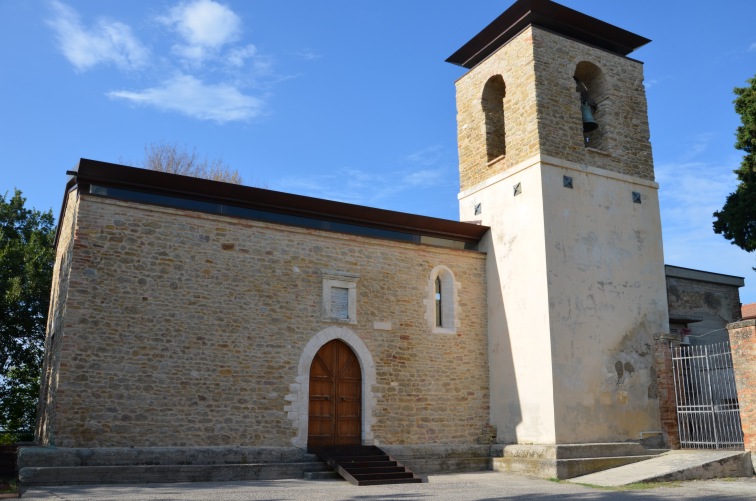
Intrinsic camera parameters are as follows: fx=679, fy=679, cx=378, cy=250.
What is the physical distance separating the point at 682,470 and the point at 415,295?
A: 5.70m

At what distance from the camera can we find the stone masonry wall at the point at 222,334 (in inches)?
421

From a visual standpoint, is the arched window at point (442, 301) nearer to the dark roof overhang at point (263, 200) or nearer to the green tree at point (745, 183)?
the dark roof overhang at point (263, 200)

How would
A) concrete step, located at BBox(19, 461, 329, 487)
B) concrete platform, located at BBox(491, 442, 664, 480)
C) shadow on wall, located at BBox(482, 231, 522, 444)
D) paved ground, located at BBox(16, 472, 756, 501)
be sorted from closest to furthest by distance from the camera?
1. paved ground, located at BBox(16, 472, 756, 501)
2. concrete step, located at BBox(19, 461, 329, 487)
3. concrete platform, located at BBox(491, 442, 664, 480)
4. shadow on wall, located at BBox(482, 231, 522, 444)

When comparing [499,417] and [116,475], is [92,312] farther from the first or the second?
[499,417]

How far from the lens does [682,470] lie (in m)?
11.2

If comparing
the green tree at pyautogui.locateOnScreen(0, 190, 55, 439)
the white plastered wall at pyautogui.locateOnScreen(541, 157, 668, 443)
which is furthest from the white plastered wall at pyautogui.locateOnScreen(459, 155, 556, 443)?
the green tree at pyautogui.locateOnScreen(0, 190, 55, 439)

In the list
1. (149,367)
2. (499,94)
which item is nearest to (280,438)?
(149,367)

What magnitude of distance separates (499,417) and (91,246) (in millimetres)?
8404

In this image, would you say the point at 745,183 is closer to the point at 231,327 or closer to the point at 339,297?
the point at 339,297

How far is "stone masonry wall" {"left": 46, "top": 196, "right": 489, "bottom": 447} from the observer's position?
1069 centimetres

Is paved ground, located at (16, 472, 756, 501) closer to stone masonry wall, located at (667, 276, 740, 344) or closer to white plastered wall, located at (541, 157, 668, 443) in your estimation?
white plastered wall, located at (541, 157, 668, 443)

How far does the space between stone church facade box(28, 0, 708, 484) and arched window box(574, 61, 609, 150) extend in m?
0.07

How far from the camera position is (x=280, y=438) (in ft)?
38.8

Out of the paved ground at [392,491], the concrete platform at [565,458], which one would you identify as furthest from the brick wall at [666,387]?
the paved ground at [392,491]
